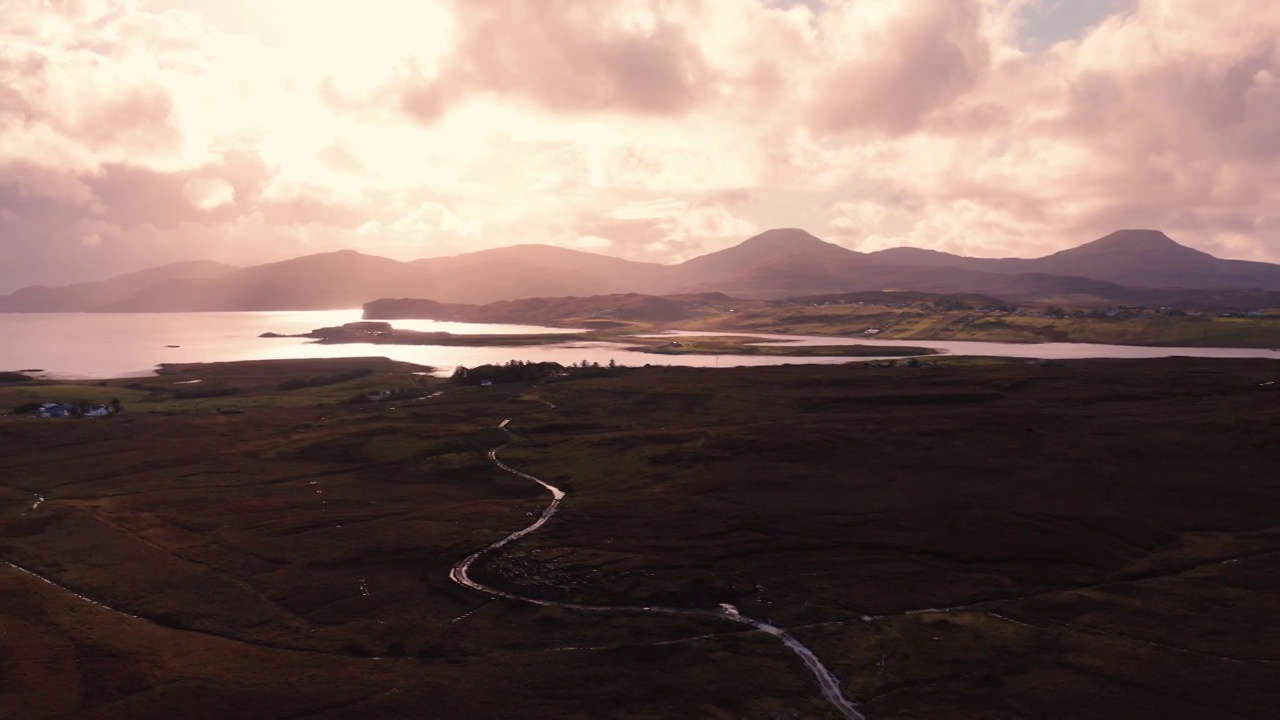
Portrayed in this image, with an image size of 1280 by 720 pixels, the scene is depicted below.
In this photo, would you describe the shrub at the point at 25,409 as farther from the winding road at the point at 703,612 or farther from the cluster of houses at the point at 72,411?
the winding road at the point at 703,612

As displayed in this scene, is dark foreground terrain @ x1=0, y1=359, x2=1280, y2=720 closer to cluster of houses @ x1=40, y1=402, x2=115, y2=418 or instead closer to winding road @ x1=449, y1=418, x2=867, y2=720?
winding road @ x1=449, y1=418, x2=867, y2=720

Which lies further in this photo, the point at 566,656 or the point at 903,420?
the point at 903,420

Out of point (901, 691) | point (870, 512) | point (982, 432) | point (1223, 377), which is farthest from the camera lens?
point (1223, 377)

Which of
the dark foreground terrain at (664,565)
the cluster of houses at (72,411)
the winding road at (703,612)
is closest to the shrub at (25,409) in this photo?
the cluster of houses at (72,411)

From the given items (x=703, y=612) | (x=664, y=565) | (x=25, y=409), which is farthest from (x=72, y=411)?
(x=703, y=612)

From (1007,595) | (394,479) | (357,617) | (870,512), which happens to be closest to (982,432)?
(870,512)

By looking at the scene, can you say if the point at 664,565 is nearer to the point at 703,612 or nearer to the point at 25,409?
the point at 703,612

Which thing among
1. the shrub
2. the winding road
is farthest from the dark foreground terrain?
the shrub

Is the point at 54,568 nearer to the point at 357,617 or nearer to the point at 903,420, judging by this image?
the point at 357,617
